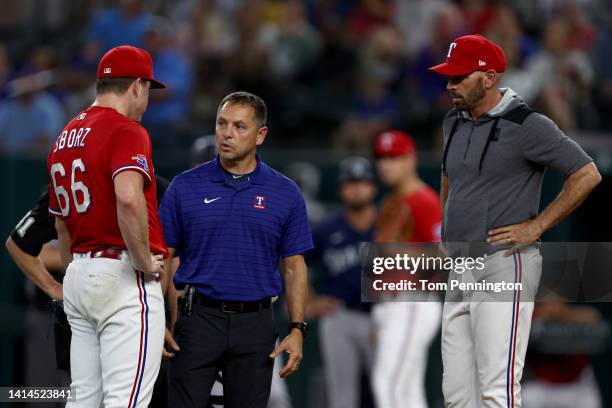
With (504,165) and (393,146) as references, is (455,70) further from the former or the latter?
(393,146)

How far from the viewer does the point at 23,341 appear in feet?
32.8

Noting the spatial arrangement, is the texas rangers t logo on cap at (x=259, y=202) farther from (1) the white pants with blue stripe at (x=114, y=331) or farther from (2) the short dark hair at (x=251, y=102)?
(1) the white pants with blue stripe at (x=114, y=331)

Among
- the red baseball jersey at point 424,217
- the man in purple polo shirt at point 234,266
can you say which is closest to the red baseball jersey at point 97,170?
the man in purple polo shirt at point 234,266

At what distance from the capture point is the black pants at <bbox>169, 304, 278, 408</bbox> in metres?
5.42

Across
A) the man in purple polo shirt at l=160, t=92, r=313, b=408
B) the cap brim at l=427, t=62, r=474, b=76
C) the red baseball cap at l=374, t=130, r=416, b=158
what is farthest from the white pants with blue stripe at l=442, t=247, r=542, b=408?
the red baseball cap at l=374, t=130, r=416, b=158

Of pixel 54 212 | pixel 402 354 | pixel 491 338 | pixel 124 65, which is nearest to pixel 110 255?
pixel 54 212

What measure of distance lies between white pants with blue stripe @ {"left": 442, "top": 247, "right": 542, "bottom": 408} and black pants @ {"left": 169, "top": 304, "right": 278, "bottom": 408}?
2.95 ft

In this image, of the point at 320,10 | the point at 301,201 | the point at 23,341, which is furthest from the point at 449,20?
the point at 301,201

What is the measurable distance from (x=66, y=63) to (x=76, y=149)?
6.81 m

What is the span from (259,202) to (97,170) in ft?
2.74

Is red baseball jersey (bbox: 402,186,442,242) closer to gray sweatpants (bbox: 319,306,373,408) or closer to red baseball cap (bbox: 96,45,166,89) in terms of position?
gray sweatpants (bbox: 319,306,373,408)

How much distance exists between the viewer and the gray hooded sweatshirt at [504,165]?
5.42m

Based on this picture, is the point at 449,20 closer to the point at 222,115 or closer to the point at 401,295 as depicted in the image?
the point at 401,295

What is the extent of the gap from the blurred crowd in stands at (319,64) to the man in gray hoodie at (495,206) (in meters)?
4.83
